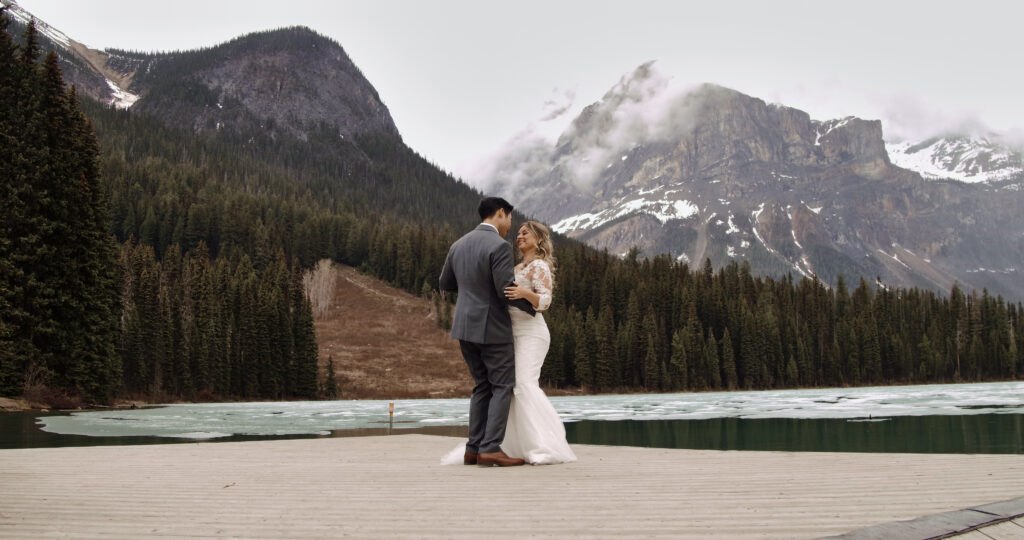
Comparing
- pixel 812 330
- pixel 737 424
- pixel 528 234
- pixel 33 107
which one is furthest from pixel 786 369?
pixel 528 234

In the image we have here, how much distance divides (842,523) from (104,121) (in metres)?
209

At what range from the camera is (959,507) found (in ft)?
14.3

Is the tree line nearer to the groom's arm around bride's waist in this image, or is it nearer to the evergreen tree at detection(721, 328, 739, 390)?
the evergreen tree at detection(721, 328, 739, 390)

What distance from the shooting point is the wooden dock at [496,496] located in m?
3.98

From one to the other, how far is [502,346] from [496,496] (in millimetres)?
2925

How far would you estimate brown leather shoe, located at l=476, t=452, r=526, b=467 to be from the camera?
25.1 ft

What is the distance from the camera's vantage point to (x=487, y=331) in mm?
7887

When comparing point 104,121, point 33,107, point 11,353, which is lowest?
point 11,353

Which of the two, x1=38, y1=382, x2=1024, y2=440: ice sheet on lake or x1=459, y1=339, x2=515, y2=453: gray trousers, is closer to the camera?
x1=459, y1=339, x2=515, y2=453: gray trousers

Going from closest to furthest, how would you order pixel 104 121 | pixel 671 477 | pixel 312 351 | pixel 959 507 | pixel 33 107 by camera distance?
pixel 959 507 < pixel 671 477 < pixel 33 107 < pixel 312 351 < pixel 104 121

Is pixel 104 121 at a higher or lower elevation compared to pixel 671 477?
higher

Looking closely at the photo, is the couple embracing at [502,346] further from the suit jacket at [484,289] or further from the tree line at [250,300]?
the tree line at [250,300]

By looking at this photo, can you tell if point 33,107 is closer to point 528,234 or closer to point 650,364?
point 528,234

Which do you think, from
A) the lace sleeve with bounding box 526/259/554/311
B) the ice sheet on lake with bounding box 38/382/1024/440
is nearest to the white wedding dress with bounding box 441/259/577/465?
the lace sleeve with bounding box 526/259/554/311
